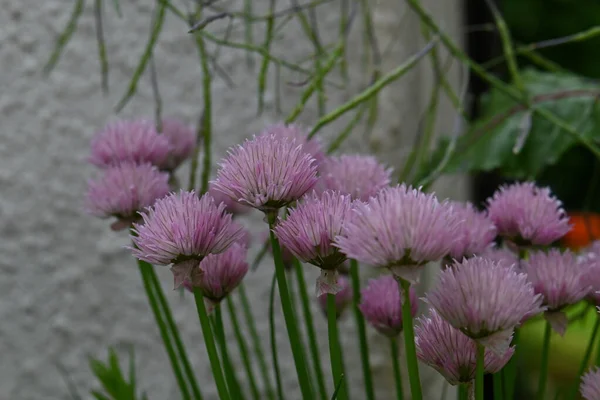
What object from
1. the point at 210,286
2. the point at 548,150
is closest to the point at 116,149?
the point at 210,286

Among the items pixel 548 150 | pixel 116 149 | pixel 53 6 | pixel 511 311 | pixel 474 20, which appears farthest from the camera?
pixel 474 20

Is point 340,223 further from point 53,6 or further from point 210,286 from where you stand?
point 53,6

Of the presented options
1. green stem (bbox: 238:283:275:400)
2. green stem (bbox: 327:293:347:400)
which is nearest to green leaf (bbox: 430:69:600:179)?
green stem (bbox: 238:283:275:400)

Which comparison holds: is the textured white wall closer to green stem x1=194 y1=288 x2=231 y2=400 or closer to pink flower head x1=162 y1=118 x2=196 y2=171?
pink flower head x1=162 y1=118 x2=196 y2=171

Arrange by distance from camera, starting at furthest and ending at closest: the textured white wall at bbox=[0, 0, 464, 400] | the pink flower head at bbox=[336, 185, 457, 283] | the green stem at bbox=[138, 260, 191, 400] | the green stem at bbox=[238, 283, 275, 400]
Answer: the textured white wall at bbox=[0, 0, 464, 400]
the green stem at bbox=[238, 283, 275, 400]
the green stem at bbox=[138, 260, 191, 400]
the pink flower head at bbox=[336, 185, 457, 283]

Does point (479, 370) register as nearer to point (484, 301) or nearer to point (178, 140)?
point (484, 301)

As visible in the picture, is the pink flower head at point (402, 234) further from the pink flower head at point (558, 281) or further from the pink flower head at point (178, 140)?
the pink flower head at point (178, 140)

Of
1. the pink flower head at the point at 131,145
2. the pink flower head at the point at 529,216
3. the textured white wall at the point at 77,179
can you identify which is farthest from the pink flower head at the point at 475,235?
the textured white wall at the point at 77,179
